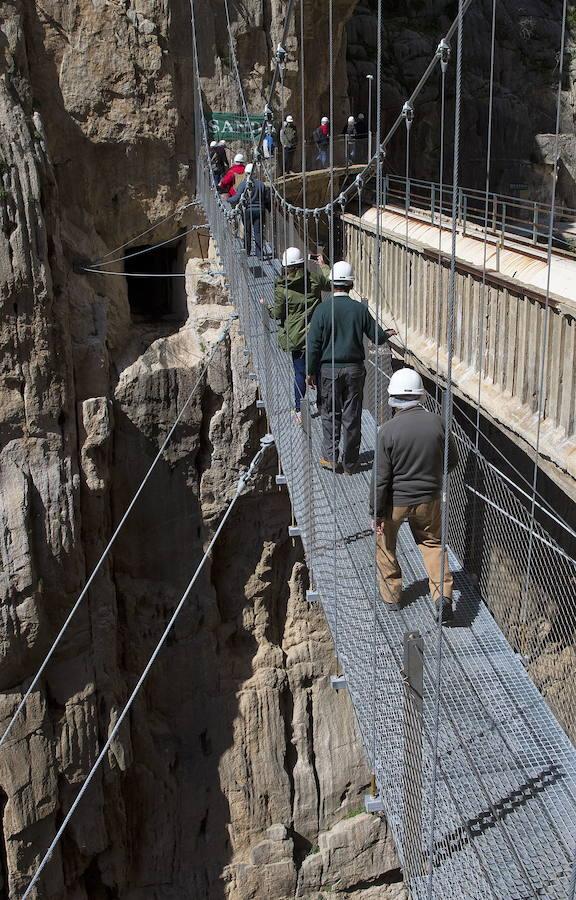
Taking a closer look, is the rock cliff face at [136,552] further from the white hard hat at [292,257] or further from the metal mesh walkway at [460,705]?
the metal mesh walkway at [460,705]

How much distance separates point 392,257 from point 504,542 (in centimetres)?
251

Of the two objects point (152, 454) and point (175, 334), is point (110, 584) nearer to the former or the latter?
point (152, 454)

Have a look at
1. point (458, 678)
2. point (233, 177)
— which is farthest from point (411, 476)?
point (233, 177)

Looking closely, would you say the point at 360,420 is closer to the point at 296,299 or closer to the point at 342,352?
the point at 342,352

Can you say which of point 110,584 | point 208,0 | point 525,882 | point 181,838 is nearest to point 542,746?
point 525,882

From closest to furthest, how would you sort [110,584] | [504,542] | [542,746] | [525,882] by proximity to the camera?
[525,882] → [542,746] → [504,542] → [110,584]

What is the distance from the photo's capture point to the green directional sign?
22.8 feet

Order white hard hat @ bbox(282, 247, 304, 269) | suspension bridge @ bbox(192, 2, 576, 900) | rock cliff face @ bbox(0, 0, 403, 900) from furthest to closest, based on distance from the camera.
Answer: rock cliff face @ bbox(0, 0, 403, 900)
white hard hat @ bbox(282, 247, 304, 269)
suspension bridge @ bbox(192, 2, 576, 900)

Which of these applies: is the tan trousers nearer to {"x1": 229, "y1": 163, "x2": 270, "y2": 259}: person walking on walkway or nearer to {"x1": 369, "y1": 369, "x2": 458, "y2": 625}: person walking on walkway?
{"x1": 369, "y1": 369, "x2": 458, "y2": 625}: person walking on walkway

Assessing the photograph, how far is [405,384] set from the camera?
2.60 meters

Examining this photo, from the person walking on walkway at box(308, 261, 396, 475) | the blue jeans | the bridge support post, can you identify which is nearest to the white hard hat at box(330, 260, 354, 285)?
the person walking on walkway at box(308, 261, 396, 475)

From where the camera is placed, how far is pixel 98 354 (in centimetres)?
661

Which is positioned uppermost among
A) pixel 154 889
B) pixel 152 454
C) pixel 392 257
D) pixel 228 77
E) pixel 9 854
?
pixel 228 77

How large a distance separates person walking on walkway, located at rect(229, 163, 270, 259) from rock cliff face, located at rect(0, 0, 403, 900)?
3.79 feet
